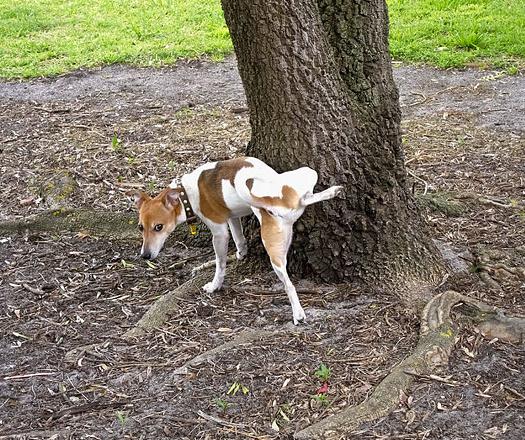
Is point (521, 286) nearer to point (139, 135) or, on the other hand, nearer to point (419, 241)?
point (419, 241)

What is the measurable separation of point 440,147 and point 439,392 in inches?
145

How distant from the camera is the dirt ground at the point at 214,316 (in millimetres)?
4023

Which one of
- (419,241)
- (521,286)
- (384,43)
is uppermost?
(384,43)

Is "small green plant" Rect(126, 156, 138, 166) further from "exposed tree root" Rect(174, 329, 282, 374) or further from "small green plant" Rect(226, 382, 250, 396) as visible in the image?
"small green plant" Rect(226, 382, 250, 396)

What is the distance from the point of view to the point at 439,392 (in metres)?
4.08

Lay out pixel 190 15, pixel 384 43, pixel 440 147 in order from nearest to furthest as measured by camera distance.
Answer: pixel 384 43, pixel 440 147, pixel 190 15

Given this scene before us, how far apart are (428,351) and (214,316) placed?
4.26 feet

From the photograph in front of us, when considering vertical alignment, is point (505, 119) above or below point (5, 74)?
below

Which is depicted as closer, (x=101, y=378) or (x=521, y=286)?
(x=101, y=378)

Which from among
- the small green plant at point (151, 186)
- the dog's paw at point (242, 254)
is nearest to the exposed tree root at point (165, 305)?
the dog's paw at point (242, 254)

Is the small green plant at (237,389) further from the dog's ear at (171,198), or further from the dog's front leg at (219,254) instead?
the dog's ear at (171,198)

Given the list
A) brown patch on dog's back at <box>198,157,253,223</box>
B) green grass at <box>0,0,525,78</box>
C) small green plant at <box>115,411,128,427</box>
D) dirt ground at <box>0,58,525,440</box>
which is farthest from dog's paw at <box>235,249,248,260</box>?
green grass at <box>0,0,525,78</box>

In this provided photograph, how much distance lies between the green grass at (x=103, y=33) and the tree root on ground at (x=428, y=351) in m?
6.92

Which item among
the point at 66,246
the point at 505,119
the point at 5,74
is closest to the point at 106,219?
the point at 66,246
